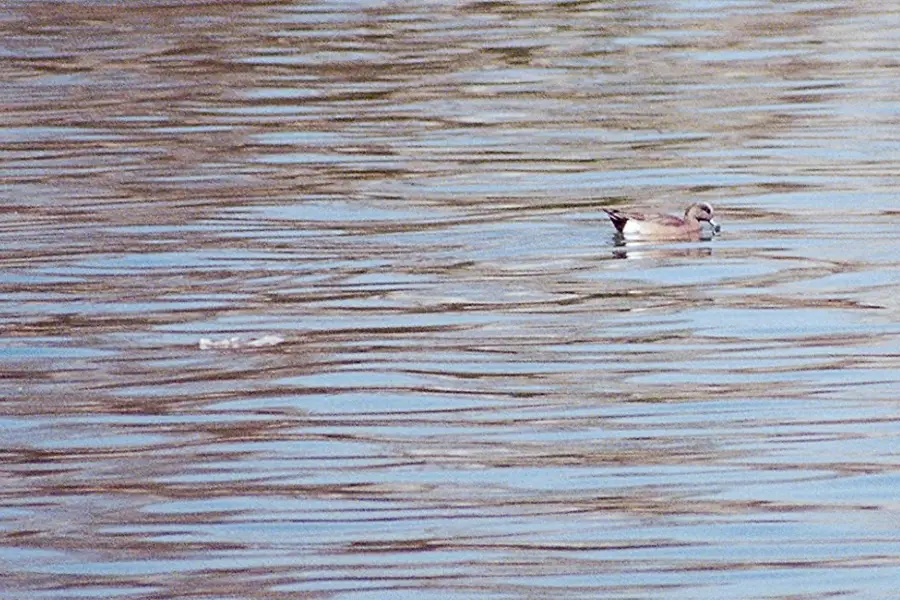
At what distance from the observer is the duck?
500 inches

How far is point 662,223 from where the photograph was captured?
42.1 ft

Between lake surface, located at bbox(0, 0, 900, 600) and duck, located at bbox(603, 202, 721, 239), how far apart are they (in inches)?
3.2

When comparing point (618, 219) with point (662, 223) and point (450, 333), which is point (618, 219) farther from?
point (450, 333)

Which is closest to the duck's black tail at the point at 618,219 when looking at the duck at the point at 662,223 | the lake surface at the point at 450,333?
the duck at the point at 662,223

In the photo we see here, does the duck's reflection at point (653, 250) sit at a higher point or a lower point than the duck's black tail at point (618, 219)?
lower

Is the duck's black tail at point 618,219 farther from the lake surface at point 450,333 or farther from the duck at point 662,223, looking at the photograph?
the lake surface at point 450,333

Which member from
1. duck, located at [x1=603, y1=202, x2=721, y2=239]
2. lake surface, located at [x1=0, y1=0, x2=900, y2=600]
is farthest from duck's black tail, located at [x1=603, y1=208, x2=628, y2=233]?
lake surface, located at [x1=0, y1=0, x2=900, y2=600]

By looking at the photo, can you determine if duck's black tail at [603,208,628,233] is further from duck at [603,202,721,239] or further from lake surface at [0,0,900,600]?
lake surface at [0,0,900,600]

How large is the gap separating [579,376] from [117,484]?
7.26 feet

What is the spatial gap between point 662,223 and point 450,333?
256 cm

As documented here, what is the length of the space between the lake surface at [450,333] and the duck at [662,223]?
8cm

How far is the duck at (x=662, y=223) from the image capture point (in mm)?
12688

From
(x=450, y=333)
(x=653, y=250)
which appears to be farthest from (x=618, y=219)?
(x=450, y=333)

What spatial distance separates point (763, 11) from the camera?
975 inches
